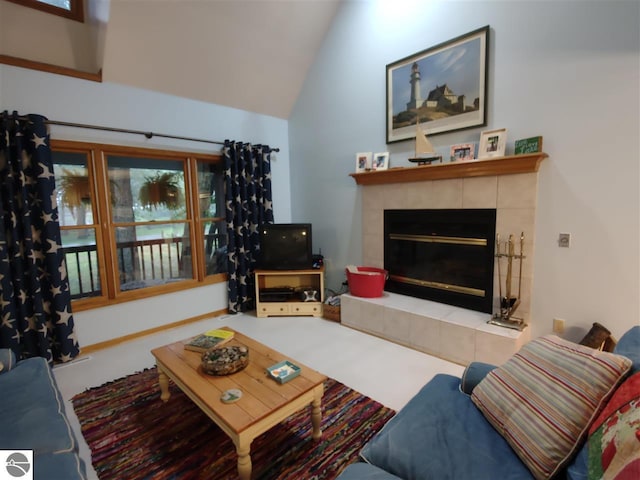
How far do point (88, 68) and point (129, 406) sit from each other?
9.46ft

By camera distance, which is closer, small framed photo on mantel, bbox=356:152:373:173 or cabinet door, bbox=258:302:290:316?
small framed photo on mantel, bbox=356:152:373:173

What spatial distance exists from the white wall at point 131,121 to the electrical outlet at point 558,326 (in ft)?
10.7

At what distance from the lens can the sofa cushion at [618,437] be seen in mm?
763

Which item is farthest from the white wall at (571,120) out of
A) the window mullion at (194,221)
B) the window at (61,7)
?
the window at (61,7)

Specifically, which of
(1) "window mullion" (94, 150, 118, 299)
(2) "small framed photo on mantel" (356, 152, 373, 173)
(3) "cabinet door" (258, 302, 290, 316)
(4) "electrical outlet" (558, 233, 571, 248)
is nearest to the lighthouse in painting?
(2) "small framed photo on mantel" (356, 152, 373, 173)

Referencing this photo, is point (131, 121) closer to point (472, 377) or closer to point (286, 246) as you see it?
point (286, 246)

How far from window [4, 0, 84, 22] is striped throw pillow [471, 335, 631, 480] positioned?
4.00 m

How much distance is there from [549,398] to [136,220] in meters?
3.53

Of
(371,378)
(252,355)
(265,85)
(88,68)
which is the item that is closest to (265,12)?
(265,85)

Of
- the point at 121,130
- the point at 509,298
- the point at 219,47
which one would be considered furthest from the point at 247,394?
the point at 219,47

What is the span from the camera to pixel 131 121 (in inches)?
120

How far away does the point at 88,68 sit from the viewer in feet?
9.51

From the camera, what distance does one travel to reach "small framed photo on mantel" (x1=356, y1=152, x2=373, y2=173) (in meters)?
3.36

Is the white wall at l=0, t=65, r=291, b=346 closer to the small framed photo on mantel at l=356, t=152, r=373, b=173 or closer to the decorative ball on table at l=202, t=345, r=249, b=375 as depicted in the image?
the small framed photo on mantel at l=356, t=152, r=373, b=173
